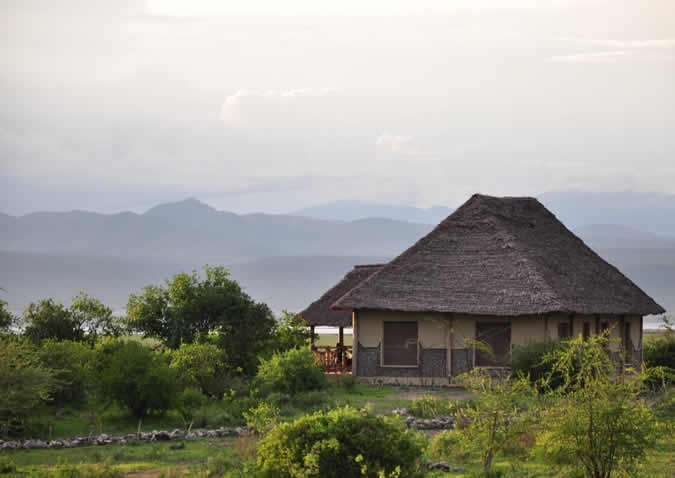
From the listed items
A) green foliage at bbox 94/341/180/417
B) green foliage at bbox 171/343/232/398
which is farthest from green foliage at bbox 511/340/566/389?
green foliage at bbox 94/341/180/417

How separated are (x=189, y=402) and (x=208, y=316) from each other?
7.23 m

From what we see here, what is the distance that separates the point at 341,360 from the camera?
32688 mm

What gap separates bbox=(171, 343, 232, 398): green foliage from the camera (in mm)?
22359

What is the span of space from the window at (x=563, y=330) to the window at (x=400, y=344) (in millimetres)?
4224

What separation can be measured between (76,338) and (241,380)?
584cm

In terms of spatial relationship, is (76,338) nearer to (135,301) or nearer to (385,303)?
(135,301)

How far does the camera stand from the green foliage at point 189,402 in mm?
20031

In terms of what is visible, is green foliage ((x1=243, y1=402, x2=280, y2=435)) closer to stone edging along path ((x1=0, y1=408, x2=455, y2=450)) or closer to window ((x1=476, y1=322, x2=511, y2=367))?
stone edging along path ((x1=0, y1=408, x2=455, y2=450))

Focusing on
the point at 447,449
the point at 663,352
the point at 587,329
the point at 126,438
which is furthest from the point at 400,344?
the point at 447,449

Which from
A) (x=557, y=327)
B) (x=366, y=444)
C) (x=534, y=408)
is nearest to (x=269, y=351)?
(x=557, y=327)

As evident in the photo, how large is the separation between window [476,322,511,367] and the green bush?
57.5ft

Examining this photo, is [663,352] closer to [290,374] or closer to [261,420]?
[290,374]

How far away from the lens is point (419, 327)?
28672 millimetres

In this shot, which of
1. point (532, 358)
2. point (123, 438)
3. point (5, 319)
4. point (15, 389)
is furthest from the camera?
point (5, 319)
